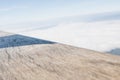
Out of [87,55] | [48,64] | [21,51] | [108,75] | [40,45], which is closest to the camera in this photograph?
[108,75]

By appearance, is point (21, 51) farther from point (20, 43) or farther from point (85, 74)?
point (85, 74)


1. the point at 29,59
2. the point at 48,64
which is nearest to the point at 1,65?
the point at 29,59

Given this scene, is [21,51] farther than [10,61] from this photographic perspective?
Yes

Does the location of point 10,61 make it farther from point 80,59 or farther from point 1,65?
point 80,59

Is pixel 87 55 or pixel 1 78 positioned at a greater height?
pixel 87 55

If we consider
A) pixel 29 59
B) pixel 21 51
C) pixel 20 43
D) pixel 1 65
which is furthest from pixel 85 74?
pixel 20 43

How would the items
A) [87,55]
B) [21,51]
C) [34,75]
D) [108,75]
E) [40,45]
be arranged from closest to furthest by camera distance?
[108,75] → [34,75] → [87,55] → [21,51] → [40,45]
